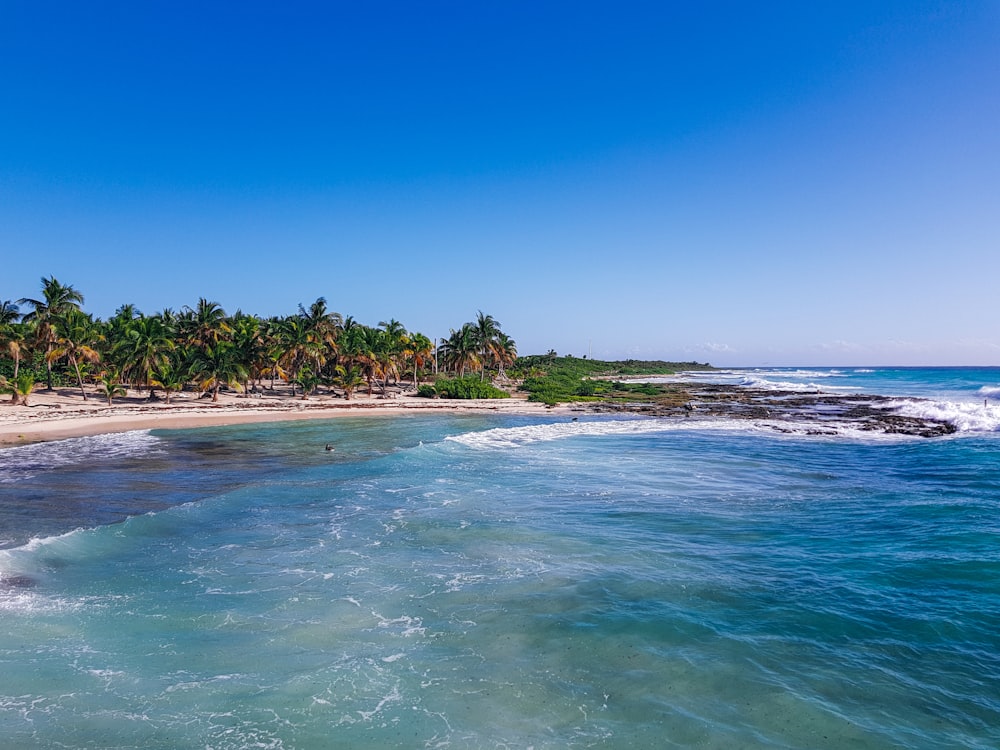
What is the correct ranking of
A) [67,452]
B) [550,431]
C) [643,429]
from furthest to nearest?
[643,429], [550,431], [67,452]

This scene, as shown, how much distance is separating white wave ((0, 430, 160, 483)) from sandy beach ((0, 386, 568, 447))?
6.09 ft

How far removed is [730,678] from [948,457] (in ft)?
80.2

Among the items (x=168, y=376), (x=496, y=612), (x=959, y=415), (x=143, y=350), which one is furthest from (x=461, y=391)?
(x=496, y=612)

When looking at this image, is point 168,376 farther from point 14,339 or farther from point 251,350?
point 14,339

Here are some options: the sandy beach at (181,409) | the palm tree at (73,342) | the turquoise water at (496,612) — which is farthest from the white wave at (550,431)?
the palm tree at (73,342)

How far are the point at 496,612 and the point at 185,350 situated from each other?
48883 millimetres

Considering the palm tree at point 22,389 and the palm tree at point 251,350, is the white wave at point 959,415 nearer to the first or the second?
the palm tree at point 251,350

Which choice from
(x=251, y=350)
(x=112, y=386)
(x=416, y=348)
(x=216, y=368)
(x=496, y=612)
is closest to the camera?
(x=496, y=612)

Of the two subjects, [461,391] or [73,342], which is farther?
[461,391]

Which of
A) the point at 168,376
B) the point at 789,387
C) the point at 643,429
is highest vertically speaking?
the point at 168,376

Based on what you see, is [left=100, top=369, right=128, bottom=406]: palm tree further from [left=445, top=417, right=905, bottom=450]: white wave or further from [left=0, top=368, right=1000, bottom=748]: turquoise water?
[left=445, top=417, right=905, bottom=450]: white wave

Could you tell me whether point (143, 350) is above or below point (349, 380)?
above

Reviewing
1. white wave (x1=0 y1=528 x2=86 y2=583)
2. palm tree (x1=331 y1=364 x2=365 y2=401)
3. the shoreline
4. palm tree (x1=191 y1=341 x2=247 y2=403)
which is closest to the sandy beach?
the shoreline

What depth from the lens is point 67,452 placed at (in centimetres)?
2553
